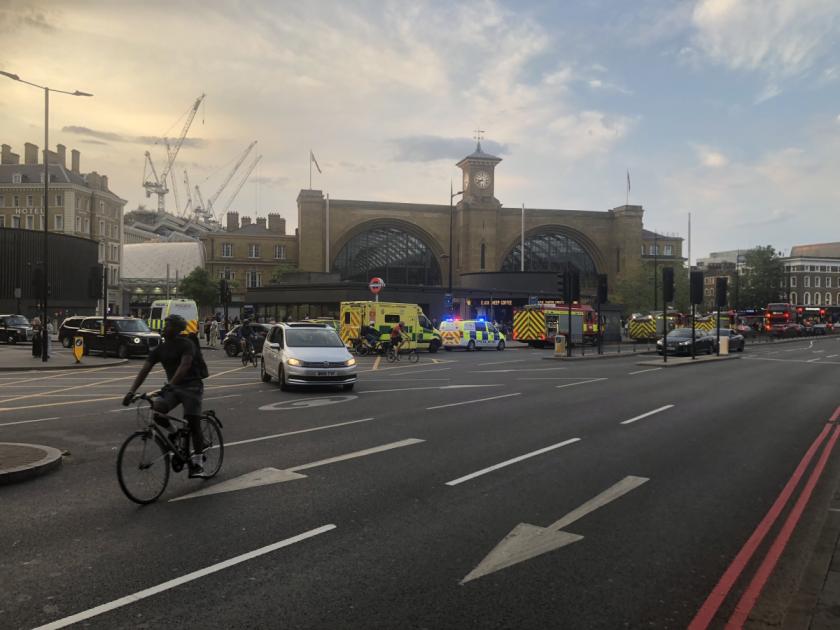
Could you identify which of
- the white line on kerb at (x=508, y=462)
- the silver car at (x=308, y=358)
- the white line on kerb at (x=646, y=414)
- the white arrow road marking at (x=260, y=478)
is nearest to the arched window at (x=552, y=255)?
the silver car at (x=308, y=358)

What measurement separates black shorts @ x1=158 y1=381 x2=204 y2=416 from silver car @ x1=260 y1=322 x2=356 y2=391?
25.9 feet

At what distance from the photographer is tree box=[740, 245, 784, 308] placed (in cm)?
9856

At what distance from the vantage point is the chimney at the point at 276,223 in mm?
88312

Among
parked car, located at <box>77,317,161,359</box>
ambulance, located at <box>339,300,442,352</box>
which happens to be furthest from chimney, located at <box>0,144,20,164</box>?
ambulance, located at <box>339,300,442,352</box>

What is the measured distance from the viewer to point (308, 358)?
580 inches

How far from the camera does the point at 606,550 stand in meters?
4.98

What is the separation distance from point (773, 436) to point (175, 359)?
29.5 feet

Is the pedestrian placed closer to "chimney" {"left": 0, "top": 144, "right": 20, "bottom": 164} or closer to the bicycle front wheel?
the bicycle front wheel

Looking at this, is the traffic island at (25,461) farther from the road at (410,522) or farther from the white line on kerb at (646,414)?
the white line on kerb at (646,414)

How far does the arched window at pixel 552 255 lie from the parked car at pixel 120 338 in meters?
59.3

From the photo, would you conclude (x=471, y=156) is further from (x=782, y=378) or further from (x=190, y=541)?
(x=190, y=541)

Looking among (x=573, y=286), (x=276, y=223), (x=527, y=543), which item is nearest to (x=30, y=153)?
(x=276, y=223)

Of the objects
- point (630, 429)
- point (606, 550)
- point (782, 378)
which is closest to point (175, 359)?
point (606, 550)

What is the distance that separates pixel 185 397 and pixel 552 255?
80372 millimetres
